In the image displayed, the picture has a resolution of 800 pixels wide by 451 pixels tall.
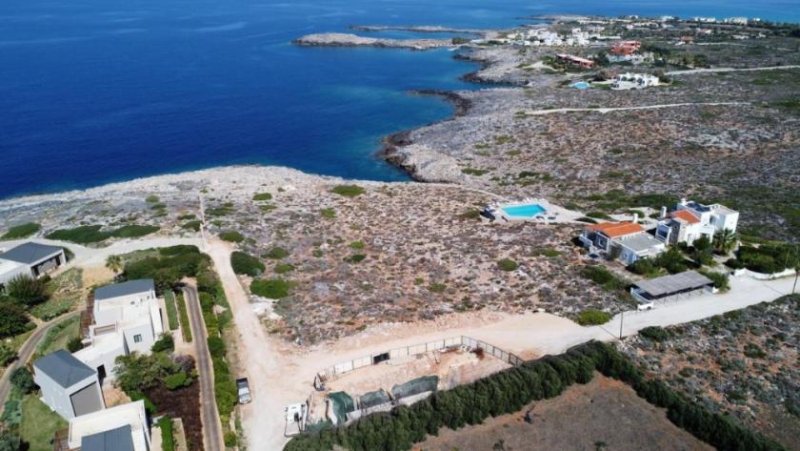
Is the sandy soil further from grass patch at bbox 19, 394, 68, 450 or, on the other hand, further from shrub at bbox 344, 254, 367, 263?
shrub at bbox 344, 254, 367, 263

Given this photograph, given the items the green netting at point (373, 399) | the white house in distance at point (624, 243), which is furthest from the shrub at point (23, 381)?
the white house in distance at point (624, 243)

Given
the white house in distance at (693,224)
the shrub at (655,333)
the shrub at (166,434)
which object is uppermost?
the white house in distance at (693,224)

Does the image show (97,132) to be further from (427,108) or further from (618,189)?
(618,189)

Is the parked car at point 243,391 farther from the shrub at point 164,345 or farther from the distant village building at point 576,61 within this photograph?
the distant village building at point 576,61

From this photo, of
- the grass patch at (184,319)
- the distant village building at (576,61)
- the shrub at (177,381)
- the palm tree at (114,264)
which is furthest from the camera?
the distant village building at (576,61)

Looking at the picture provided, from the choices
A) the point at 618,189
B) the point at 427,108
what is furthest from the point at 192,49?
the point at 618,189

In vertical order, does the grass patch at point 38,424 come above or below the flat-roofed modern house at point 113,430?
below
